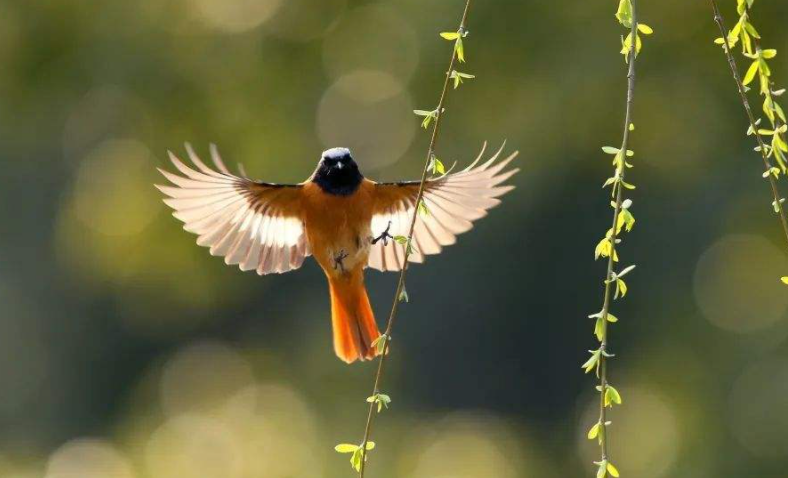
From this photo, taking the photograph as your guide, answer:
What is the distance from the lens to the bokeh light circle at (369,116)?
12.8 m

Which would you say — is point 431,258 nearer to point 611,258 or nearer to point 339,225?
point 339,225

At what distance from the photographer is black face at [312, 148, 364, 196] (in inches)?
160

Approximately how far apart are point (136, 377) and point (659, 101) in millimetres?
7560

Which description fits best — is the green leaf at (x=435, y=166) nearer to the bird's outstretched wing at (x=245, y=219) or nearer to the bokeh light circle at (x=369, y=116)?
the bird's outstretched wing at (x=245, y=219)

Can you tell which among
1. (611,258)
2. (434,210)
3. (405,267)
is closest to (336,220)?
(434,210)

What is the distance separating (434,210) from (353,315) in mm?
446

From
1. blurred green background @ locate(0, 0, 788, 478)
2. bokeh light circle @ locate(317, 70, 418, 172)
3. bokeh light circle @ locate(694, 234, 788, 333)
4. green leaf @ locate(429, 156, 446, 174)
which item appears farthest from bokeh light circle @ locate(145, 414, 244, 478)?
green leaf @ locate(429, 156, 446, 174)

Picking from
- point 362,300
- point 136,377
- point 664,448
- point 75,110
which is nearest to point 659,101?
point 664,448

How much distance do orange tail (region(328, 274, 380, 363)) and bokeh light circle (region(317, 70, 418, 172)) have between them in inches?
331

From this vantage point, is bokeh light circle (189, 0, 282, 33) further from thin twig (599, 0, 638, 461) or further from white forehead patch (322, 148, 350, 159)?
thin twig (599, 0, 638, 461)

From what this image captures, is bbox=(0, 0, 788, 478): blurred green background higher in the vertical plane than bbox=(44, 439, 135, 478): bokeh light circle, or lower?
higher

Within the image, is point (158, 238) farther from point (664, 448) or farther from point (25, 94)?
point (664, 448)

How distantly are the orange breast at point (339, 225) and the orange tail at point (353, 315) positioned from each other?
81mm

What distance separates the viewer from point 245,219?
4.15 meters
